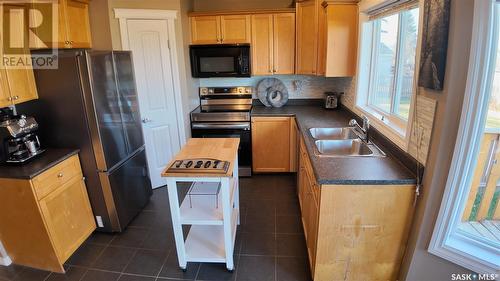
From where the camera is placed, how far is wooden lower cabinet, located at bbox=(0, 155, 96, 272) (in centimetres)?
191

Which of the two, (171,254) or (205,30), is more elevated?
(205,30)

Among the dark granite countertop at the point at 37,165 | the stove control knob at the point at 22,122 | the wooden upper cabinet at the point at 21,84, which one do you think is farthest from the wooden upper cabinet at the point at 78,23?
the dark granite countertop at the point at 37,165

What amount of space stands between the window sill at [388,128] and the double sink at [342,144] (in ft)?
0.44

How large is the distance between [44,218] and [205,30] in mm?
2605

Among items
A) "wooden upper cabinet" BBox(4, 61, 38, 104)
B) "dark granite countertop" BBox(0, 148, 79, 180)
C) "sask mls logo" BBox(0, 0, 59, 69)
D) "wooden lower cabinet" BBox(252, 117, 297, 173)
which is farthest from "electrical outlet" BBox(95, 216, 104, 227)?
"wooden lower cabinet" BBox(252, 117, 297, 173)

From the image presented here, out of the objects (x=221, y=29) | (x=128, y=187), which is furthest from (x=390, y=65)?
(x=128, y=187)

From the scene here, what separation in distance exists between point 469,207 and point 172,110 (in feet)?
9.43

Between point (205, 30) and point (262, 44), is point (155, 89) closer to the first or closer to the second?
point (205, 30)

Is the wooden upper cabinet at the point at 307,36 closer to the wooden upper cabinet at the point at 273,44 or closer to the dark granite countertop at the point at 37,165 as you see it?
the wooden upper cabinet at the point at 273,44

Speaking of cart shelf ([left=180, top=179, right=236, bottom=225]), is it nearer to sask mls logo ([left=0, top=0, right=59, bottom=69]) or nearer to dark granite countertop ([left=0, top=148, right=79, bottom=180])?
dark granite countertop ([left=0, top=148, right=79, bottom=180])

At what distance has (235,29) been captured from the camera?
134 inches

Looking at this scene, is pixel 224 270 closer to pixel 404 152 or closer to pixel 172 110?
pixel 404 152

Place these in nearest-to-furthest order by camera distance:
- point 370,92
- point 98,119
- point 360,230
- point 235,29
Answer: point 360,230 → point 98,119 → point 370,92 → point 235,29
